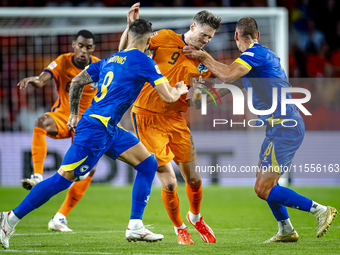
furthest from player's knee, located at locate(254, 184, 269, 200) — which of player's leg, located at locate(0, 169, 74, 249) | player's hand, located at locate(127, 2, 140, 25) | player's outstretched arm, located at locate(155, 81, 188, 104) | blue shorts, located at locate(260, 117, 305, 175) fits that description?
player's hand, located at locate(127, 2, 140, 25)

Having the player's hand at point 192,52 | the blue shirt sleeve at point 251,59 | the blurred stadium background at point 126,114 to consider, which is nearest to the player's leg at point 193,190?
the player's hand at point 192,52

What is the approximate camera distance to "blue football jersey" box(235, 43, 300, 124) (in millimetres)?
4934

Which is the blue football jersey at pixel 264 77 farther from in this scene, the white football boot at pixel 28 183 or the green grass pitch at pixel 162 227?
the white football boot at pixel 28 183

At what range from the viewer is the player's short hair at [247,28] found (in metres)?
5.14

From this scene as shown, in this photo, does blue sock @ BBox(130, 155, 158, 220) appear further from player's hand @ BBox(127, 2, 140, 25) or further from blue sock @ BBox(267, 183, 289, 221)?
player's hand @ BBox(127, 2, 140, 25)

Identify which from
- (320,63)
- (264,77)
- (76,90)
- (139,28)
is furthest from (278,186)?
(320,63)

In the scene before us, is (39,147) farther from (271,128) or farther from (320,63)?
(320,63)

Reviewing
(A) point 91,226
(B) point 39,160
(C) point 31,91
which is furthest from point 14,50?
(A) point 91,226

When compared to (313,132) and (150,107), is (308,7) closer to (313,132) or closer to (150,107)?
(313,132)

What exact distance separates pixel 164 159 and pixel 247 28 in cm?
168

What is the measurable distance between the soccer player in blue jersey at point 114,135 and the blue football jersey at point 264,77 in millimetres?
868

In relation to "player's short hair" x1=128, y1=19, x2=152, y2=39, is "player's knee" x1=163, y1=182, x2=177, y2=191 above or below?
below

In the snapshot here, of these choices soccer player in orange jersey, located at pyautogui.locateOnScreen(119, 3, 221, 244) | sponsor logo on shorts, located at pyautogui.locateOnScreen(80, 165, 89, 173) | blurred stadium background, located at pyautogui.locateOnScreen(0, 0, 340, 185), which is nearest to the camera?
sponsor logo on shorts, located at pyautogui.locateOnScreen(80, 165, 89, 173)

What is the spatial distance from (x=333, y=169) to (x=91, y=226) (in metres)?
8.06
